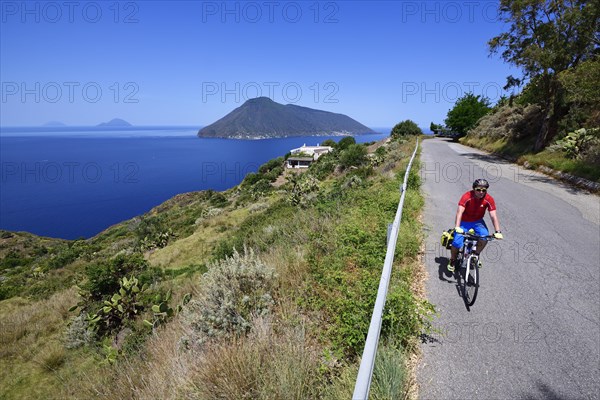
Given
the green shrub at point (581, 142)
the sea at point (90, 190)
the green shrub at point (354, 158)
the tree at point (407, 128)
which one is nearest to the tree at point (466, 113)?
the tree at point (407, 128)

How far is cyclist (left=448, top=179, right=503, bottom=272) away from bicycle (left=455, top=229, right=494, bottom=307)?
104 mm

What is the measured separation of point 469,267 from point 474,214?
104 centimetres

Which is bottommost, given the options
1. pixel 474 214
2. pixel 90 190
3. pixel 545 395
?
pixel 90 190

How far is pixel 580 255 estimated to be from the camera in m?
6.16

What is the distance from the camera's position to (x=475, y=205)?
519cm

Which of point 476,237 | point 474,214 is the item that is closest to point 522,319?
point 476,237

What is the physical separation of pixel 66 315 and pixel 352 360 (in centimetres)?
1128

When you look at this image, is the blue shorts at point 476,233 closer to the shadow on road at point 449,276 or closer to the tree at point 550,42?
the shadow on road at point 449,276

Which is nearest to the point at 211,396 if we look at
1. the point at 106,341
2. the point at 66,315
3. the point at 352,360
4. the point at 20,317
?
the point at 352,360

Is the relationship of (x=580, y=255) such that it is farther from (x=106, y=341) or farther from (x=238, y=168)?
(x=238, y=168)

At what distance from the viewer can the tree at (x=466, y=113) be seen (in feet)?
159

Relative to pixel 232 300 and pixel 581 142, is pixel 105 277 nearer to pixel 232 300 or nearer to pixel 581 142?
pixel 232 300

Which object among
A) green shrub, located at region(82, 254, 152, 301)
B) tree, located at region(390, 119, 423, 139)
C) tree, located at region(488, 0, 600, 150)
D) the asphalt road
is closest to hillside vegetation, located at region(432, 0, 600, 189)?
tree, located at region(488, 0, 600, 150)

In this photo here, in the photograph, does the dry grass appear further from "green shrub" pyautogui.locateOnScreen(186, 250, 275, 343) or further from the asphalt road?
the asphalt road
